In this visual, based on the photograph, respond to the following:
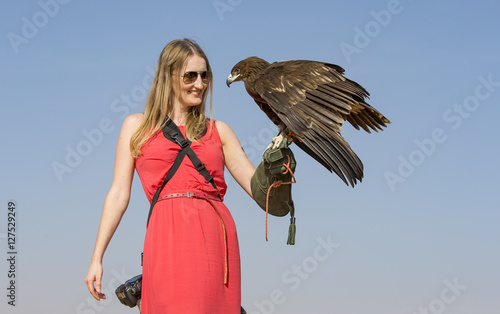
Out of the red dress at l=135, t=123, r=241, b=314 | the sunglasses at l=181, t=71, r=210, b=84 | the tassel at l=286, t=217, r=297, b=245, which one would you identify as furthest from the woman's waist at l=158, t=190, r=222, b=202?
the sunglasses at l=181, t=71, r=210, b=84

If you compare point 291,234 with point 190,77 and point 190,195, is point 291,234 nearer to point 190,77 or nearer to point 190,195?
point 190,195

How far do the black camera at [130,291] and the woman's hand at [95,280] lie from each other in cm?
10

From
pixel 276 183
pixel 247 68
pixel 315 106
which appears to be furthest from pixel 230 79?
pixel 276 183

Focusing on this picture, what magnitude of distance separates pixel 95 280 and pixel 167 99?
43.6 inches

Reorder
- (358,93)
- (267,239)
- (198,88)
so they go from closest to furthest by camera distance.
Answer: (267,239) < (198,88) < (358,93)

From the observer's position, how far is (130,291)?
2570mm

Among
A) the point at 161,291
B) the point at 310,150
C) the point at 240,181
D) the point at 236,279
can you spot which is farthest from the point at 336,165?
the point at 161,291

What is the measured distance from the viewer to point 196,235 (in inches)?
94.0

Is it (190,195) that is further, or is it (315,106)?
(315,106)

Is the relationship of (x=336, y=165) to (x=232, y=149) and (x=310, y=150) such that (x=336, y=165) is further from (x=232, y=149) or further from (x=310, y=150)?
(x=232, y=149)

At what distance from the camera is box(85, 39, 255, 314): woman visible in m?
2.36

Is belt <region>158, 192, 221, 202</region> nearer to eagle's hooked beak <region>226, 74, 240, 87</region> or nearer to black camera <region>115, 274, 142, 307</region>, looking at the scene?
black camera <region>115, 274, 142, 307</region>

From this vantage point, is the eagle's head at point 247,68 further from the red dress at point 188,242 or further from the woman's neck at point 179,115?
the red dress at point 188,242

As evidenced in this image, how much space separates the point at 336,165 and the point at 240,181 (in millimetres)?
598
